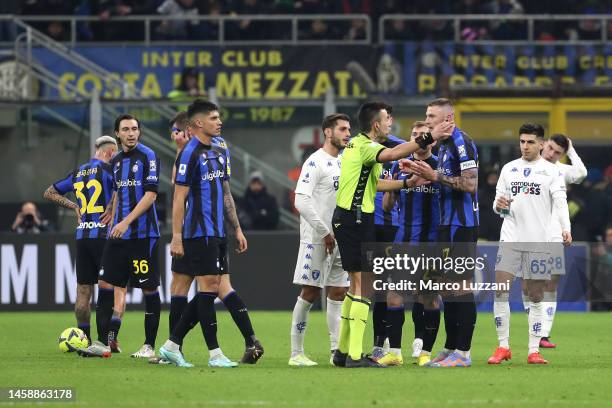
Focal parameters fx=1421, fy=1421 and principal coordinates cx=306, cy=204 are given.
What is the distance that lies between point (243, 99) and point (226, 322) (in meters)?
4.77

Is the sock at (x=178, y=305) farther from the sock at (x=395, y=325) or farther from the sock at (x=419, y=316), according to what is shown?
the sock at (x=419, y=316)

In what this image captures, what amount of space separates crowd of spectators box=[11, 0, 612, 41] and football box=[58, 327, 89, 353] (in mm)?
11496

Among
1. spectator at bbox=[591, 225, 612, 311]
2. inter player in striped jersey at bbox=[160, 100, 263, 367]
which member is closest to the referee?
inter player in striped jersey at bbox=[160, 100, 263, 367]

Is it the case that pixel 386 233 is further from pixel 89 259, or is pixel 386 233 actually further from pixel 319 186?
pixel 89 259

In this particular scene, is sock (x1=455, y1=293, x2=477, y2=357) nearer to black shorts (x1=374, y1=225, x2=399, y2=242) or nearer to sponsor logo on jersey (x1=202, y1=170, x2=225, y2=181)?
black shorts (x1=374, y1=225, x2=399, y2=242)

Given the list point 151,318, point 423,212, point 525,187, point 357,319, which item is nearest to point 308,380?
point 357,319

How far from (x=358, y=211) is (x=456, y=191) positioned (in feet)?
2.74

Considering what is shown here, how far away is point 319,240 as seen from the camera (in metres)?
12.4

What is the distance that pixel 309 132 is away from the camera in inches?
879

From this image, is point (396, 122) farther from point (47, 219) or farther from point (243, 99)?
point (47, 219)

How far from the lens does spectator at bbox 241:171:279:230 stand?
21.9 m

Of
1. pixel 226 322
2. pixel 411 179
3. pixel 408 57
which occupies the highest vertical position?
pixel 408 57

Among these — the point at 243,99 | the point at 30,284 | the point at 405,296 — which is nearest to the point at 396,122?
the point at 243,99

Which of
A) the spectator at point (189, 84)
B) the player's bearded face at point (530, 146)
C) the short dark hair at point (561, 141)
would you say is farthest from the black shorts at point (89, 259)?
the spectator at point (189, 84)
